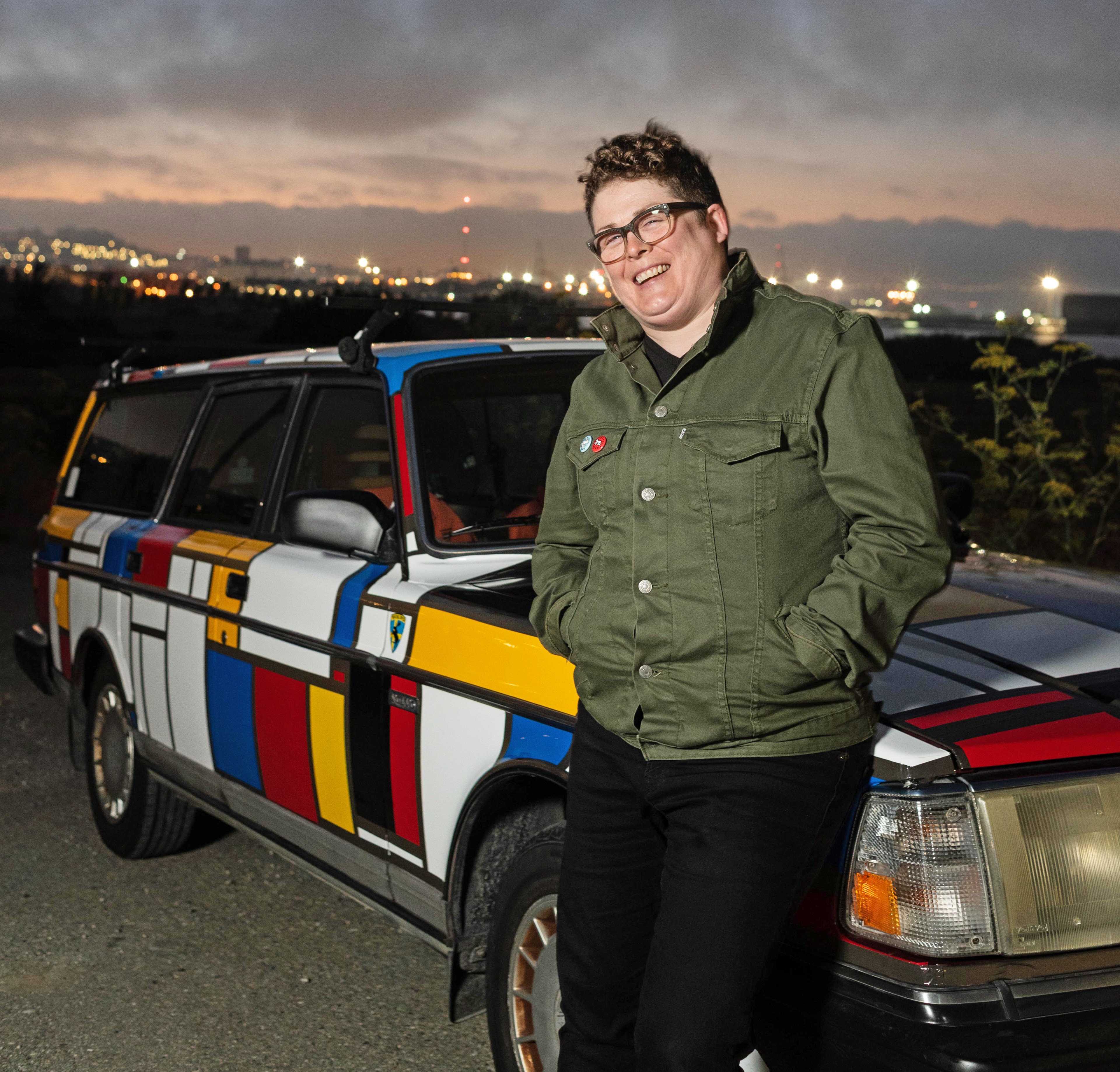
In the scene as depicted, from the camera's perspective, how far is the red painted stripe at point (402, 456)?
380cm

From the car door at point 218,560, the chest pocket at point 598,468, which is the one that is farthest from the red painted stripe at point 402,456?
the chest pocket at point 598,468

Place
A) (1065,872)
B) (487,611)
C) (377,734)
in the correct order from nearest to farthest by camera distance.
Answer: (1065,872) → (487,611) → (377,734)

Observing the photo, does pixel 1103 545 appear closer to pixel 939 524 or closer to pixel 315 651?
pixel 315 651

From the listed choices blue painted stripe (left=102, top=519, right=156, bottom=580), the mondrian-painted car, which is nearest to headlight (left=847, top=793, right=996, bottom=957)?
the mondrian-painted car

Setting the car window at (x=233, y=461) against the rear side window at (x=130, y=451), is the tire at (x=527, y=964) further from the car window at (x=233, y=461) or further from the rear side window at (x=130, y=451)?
the rear side window at (x=130, y=451)

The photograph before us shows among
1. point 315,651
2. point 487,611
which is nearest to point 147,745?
point 315,651

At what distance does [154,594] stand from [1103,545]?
8.83m

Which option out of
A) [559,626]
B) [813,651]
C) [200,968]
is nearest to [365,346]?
[559,626]

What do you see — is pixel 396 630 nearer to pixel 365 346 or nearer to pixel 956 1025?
pixel 365 346

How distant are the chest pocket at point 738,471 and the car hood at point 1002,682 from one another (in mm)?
560

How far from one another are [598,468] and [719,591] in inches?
14.0

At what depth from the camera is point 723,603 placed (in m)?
2.14

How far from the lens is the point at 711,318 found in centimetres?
229

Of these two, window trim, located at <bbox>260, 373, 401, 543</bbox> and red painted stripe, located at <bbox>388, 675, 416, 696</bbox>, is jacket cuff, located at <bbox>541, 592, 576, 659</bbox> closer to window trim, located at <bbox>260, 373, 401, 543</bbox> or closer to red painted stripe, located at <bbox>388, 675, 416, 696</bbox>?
red painted stripe, located at <bbox>388, 675, 416, 696</bbox>
